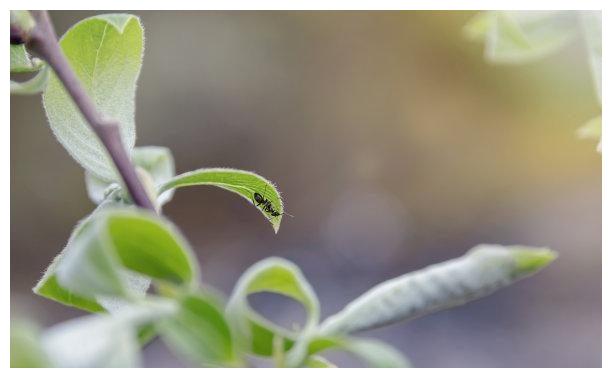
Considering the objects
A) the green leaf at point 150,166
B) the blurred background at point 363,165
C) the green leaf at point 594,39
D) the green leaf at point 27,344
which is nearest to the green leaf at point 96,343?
the green leaf at point 27,344

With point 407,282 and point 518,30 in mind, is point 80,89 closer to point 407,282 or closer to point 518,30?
point 407,282

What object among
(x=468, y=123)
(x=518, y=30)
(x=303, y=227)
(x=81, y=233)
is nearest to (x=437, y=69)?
(x=468, y=123)

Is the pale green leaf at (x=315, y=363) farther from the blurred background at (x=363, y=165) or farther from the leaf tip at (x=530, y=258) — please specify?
the blurred background at (x=363, y=165)

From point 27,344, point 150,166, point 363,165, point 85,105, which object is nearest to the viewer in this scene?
point 27,344

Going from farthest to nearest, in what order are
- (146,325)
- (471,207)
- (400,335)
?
(471,207)
(400,335)
(146,325)

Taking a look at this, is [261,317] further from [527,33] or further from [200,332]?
[527,33]

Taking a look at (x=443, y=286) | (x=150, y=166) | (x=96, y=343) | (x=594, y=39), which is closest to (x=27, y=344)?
(x=96, y=343)
